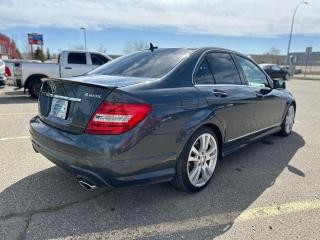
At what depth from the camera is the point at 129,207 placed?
298cm

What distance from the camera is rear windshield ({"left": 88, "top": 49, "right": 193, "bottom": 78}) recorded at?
127 inches

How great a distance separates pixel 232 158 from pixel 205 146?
51.9 inches

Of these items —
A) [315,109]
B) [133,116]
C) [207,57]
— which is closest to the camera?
[133,116]

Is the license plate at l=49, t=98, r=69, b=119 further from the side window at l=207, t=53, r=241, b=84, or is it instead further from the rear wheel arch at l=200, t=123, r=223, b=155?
the side window at l=207, t=53, r=241, b=84

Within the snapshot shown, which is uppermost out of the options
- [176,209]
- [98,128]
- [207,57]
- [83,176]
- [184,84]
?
[207,57]

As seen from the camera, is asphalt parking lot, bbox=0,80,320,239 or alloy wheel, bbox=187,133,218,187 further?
alloy wheel, bbox=187,133,218,187

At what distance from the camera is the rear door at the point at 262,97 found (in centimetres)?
433

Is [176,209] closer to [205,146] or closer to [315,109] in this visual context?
[205,146]

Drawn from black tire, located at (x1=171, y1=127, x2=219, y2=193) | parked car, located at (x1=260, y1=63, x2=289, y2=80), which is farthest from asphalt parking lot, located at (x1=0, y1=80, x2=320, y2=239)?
parked car, located at (x1=260, y1=63, x2=289, y2=80)

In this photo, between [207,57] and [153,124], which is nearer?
[153,124]

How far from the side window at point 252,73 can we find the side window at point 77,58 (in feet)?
26.3

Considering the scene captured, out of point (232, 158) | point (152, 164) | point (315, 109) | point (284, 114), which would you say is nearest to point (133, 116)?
point (152, 164)

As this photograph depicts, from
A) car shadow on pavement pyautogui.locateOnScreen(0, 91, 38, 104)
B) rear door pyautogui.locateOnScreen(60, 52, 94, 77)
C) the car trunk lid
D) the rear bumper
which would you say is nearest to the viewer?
the rear bumper

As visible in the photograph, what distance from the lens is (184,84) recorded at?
10.1 feet
